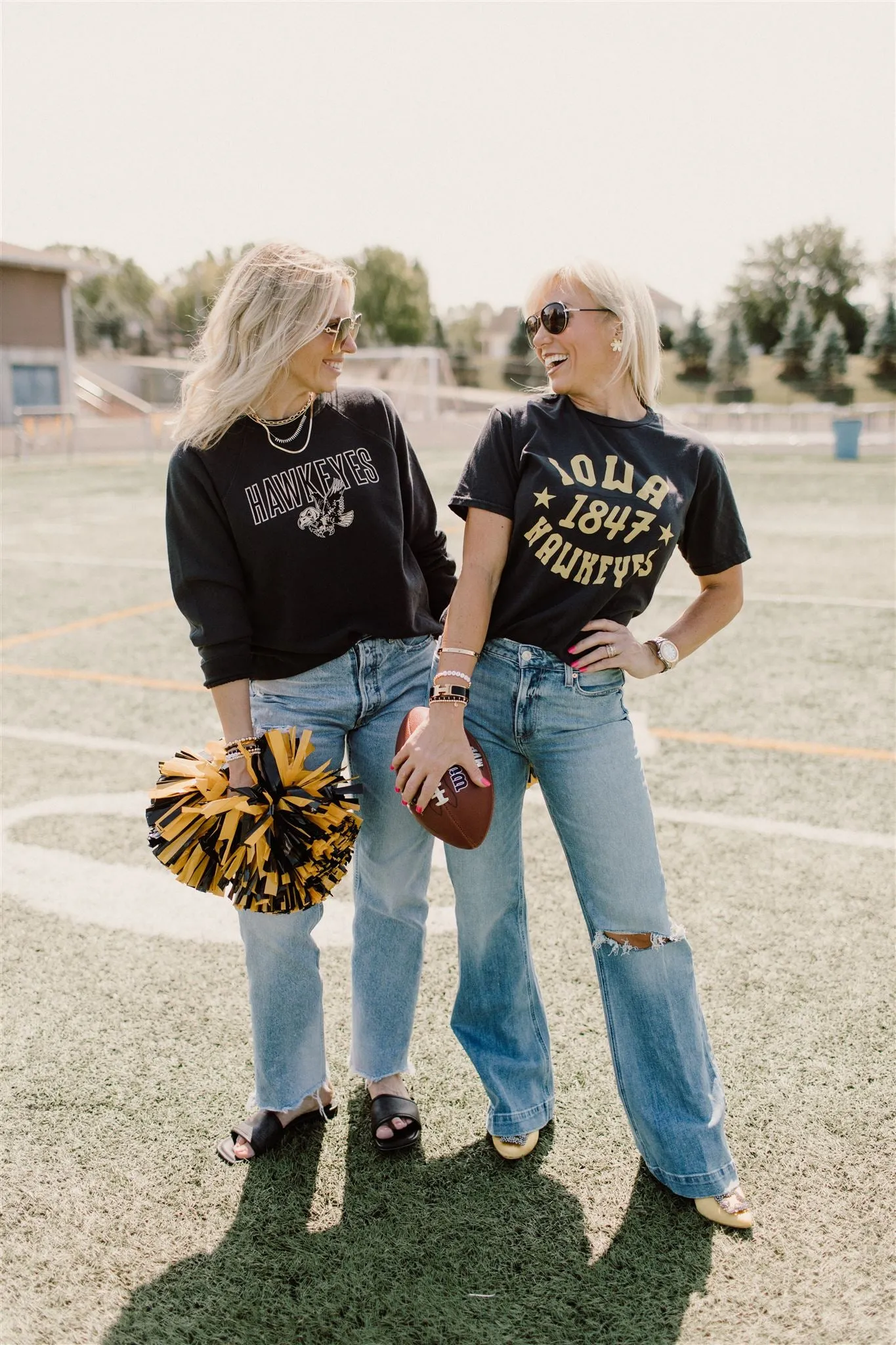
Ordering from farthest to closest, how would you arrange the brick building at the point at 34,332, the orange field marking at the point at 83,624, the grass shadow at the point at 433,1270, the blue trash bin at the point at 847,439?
the brick building at the point at 34,332 < the blue trash bin at the point at 847,439 < the orange field marking at the point at 83,624 < the grass shadow at the point at 433,1270

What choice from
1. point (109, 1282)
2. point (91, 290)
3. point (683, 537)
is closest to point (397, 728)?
point (683, 537)

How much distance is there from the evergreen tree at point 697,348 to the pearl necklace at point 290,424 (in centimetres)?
6352

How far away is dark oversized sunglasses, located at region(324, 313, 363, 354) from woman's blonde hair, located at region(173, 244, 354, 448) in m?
0.02

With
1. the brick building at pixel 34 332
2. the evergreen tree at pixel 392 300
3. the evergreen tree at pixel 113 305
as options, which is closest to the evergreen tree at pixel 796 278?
the evergreen tree at pixel 392 300

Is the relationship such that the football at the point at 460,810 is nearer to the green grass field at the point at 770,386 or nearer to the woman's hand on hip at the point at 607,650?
the woman's hand on hip at the point at 607,650

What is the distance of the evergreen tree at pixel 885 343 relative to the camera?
58.1 m

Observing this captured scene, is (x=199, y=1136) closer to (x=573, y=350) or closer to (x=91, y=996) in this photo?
(x=91, y=996)

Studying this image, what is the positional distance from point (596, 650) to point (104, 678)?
17.2 ft

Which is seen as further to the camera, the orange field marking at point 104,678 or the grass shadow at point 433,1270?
the orange field marking at point 104,678

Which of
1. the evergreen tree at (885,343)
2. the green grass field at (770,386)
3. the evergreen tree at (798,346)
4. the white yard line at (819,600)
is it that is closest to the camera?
the white yard line at (819,600)

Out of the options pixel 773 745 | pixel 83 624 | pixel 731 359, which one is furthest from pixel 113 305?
pixel 773 745

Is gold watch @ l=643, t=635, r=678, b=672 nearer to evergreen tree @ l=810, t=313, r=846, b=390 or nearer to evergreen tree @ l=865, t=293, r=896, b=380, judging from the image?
evergreen tree @ l=810, t=313, r=846, b=390

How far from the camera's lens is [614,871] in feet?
8.03

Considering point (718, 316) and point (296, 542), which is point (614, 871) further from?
point (718, 316)
